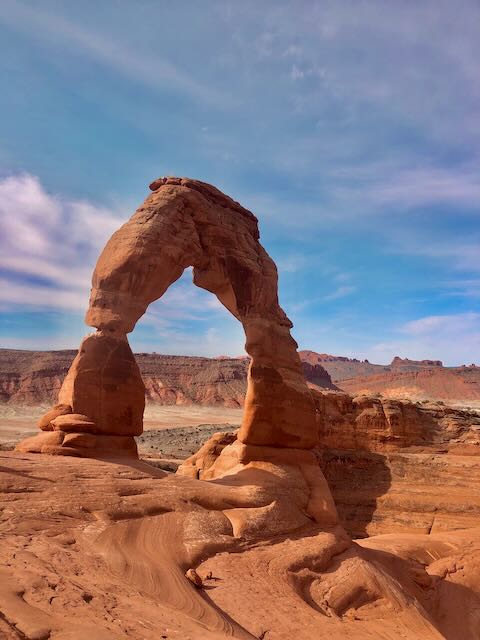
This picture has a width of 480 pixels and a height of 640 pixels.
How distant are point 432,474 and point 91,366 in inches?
542

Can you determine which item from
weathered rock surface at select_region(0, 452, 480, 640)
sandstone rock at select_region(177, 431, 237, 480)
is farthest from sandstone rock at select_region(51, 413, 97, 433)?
sandstone rock at select_region(177, 431, 237, 480)

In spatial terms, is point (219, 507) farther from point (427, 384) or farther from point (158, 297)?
point (427, 384)

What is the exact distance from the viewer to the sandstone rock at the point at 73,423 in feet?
33.0

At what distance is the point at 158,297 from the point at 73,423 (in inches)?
137

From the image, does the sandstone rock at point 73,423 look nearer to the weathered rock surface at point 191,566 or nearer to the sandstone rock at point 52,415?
the sandstone rock at point 52,415

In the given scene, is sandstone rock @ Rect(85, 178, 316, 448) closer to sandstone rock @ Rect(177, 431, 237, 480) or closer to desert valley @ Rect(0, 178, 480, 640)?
desert valley @ Rect(0, 178, 480, 640)

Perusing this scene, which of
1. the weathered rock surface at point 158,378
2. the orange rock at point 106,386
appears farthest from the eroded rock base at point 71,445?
the weathered rock surface at point 158,378

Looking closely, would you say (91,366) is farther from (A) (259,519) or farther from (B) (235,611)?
(B) (235,611)

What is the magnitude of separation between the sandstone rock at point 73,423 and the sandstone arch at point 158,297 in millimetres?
19

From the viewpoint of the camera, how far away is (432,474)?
747 inches

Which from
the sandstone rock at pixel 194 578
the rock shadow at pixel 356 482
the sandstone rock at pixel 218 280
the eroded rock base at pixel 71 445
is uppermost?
the sandstone rock at pixel 218 280

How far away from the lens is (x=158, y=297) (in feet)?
39.7

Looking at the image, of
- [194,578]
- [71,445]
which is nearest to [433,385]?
[71,445]

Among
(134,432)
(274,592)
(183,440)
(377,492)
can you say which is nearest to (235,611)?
(274,592)
